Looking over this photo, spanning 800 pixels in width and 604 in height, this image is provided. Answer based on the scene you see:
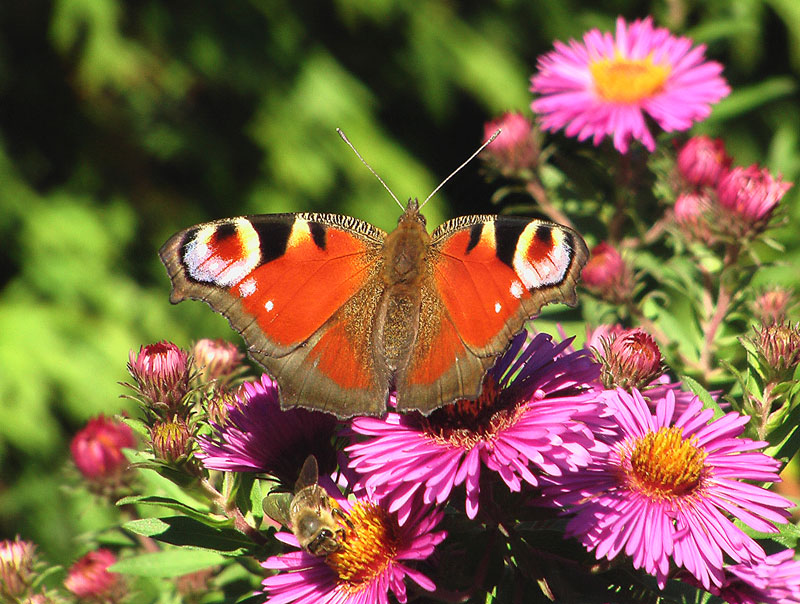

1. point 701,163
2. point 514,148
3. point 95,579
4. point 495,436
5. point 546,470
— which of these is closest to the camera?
point 546,470

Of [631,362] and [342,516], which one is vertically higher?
[631,362]

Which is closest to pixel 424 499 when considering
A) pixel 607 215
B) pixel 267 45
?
pixel 607 215

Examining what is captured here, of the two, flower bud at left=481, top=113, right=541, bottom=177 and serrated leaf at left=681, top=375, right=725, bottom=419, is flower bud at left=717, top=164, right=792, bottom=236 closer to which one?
flower bud at left=481, top=113, right=541, bottom=177

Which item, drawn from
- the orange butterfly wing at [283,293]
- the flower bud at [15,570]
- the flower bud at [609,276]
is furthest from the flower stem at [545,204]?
the flower bud at [15,570]

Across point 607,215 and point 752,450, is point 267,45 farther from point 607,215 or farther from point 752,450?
point 752,450

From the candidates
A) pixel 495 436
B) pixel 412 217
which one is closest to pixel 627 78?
pixel 412 217

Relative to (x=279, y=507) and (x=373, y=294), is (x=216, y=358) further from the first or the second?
A: (x=279, y=507)
